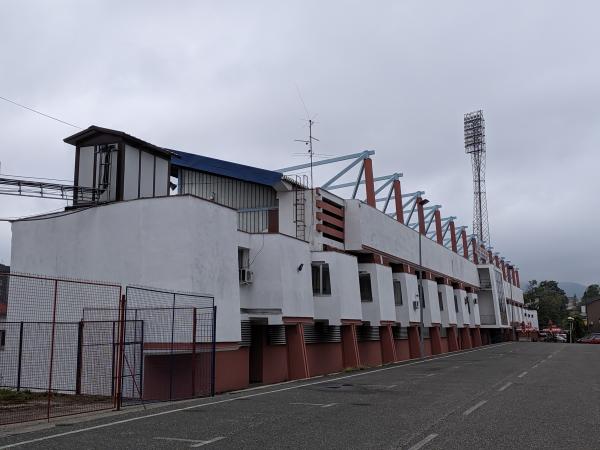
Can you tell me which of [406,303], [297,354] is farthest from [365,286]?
[297,354]

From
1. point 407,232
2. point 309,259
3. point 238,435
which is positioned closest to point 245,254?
point 309,259

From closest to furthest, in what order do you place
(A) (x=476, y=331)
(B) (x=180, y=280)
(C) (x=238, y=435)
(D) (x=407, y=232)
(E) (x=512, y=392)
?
1. (C) (x=238, y=435)
2. (E) (x=512, y=392)
3. (B) (x=180, y=280)
4. (D) (x=407, y=232)
5. (A) (x=476, y=331)

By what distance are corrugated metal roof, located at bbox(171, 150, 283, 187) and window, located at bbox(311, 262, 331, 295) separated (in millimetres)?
Answer: 4683

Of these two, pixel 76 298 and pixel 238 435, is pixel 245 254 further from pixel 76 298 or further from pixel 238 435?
pixel 238 435

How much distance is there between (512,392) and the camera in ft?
57.1

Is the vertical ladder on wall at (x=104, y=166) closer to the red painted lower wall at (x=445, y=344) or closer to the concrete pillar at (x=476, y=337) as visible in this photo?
the red painted lower wall at (x=445, y=344)

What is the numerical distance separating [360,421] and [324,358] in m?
19.1

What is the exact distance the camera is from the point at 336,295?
30422 mm

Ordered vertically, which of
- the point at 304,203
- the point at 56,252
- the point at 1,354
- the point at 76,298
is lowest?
the point at 1,354

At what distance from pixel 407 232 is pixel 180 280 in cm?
2714

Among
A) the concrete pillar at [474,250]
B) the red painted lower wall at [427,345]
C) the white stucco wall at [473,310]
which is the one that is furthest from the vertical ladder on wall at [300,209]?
the concrete pillar at [474,250]

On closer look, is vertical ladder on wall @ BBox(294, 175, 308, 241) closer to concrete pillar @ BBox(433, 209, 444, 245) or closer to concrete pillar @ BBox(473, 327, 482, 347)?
concrete pillar @ BBox(433, 209, 444, 245)

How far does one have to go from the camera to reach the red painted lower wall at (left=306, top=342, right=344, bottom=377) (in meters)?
29.7

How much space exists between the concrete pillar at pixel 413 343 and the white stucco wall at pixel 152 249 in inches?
954
